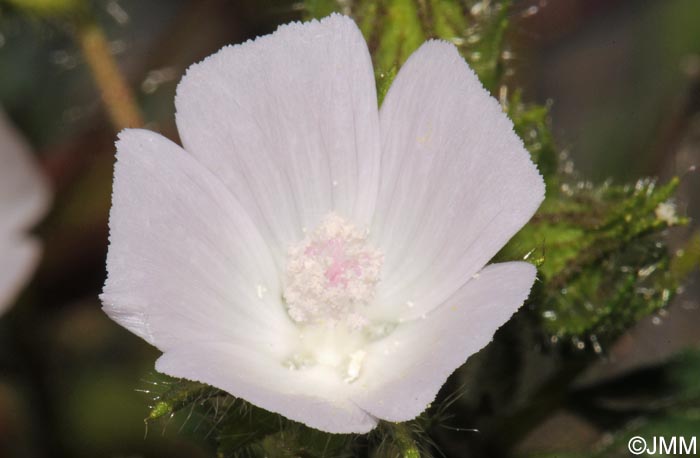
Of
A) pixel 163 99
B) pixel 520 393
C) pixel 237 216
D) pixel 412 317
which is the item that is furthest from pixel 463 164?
pixel 163 99

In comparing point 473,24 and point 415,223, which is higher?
point 473,24

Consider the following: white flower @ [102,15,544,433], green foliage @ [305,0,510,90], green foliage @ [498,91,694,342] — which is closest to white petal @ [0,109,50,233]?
green foliage @ [305,0,510,90]

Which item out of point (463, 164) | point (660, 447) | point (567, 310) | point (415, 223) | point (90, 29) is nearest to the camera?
point (463, 164)

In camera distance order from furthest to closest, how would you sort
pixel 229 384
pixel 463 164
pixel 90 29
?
pixel 90 29 → pixel 463 164 → pixel 229 384

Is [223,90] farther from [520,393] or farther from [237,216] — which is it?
[520,393]

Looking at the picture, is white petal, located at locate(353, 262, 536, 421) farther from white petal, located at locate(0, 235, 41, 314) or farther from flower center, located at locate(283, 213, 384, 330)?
white petal, located at locate(0, 235, 41, 314)

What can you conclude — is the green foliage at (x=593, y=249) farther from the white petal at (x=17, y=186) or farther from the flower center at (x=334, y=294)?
the white petal at (x=17, y=186)

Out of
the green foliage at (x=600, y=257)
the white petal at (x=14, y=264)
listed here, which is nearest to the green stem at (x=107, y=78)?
the white petal at (x=14, y=264)
